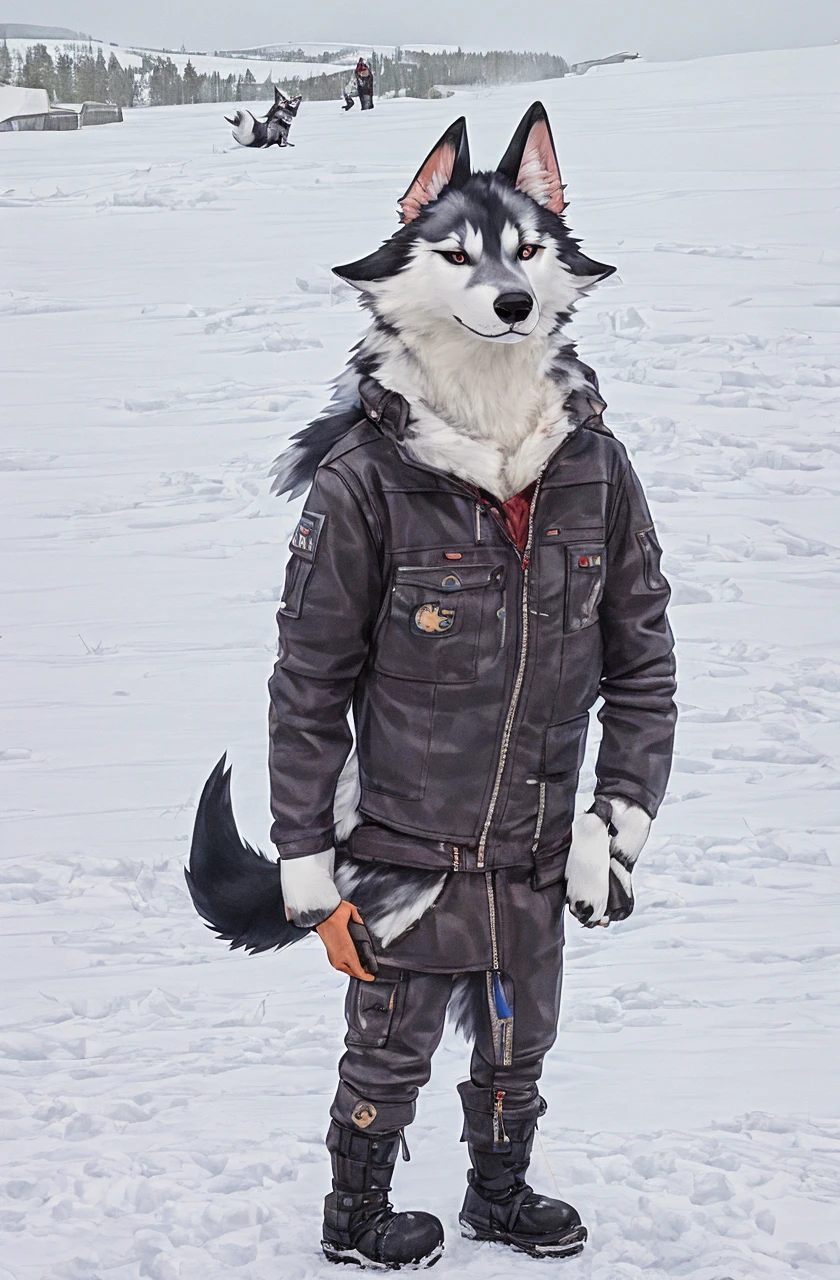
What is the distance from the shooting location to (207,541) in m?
5.98

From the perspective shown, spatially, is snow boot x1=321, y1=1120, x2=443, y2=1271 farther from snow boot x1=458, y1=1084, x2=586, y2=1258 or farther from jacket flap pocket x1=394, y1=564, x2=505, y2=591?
jacket flap pocket x1=394, y1=564, x2=505, y2=591

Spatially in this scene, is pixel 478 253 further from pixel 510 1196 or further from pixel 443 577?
pixel 510 1196

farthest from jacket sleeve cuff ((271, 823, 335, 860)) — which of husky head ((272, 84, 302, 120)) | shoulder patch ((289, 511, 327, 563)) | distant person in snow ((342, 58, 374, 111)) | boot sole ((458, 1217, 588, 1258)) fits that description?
distant person in snow ((342, 58, 374, 111))

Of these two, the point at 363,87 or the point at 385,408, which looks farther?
the point at 363,87

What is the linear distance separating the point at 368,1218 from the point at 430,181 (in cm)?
174

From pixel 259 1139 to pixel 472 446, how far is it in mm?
1542

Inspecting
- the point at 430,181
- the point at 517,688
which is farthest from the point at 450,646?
the point at 430,181

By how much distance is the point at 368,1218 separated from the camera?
7.18 ft

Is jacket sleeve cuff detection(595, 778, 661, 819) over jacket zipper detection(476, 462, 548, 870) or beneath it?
beneath

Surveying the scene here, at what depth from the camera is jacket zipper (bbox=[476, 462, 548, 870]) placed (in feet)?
6.33

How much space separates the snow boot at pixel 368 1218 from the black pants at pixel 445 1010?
6 cm

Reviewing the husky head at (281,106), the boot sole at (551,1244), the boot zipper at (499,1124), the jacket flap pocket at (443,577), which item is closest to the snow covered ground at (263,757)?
the boot sole at (551,1244)

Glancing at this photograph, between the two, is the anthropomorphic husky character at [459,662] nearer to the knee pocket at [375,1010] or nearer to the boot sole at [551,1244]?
the knee pocket at [375,1010]

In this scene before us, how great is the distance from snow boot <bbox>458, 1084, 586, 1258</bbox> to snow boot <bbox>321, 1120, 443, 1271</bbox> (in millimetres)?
120
